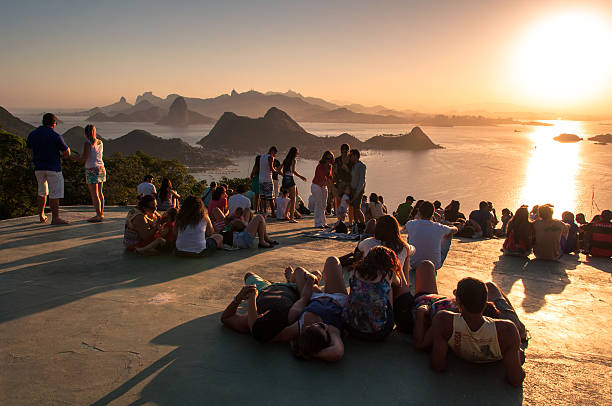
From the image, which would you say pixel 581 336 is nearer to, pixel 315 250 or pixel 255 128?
pixel 315 250

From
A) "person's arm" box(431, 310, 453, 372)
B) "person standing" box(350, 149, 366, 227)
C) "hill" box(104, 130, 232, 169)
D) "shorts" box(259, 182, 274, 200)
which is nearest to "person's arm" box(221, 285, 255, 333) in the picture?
"person's arm" box(431, 310, 453, 372)

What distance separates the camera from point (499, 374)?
3014 mm

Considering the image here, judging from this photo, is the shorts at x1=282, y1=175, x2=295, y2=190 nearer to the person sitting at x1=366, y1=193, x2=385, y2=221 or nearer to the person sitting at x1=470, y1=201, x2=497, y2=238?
the person sitting at x1=366, y1=193, x2=385, y2=221

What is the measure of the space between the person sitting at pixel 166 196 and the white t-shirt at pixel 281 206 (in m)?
2.50

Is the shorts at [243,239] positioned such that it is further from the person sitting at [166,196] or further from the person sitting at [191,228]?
the person sitting at [166,196]

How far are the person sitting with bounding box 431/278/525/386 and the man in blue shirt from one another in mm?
7002

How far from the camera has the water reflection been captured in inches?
3290

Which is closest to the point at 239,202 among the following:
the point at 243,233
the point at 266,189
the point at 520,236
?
the point at 243,233

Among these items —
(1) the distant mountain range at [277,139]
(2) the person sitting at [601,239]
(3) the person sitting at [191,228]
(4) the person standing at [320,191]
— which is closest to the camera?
(3) the person sitting at [191,228]

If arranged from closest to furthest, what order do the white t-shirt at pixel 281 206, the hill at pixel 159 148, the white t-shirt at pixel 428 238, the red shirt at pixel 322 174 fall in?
1. the white t-shirt at pixel 428 238
2. the red shirt at pixel 322 174
3. the white t-shirt at pixel 281 206
4. the hill at pixel 159 148

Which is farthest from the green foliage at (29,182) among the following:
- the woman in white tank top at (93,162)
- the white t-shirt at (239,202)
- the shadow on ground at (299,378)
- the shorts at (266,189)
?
the shadow on ground at (299,378)

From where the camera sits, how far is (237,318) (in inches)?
142

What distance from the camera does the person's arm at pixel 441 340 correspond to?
2.98 m

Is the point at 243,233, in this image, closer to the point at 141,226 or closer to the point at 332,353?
the point at 141,226
